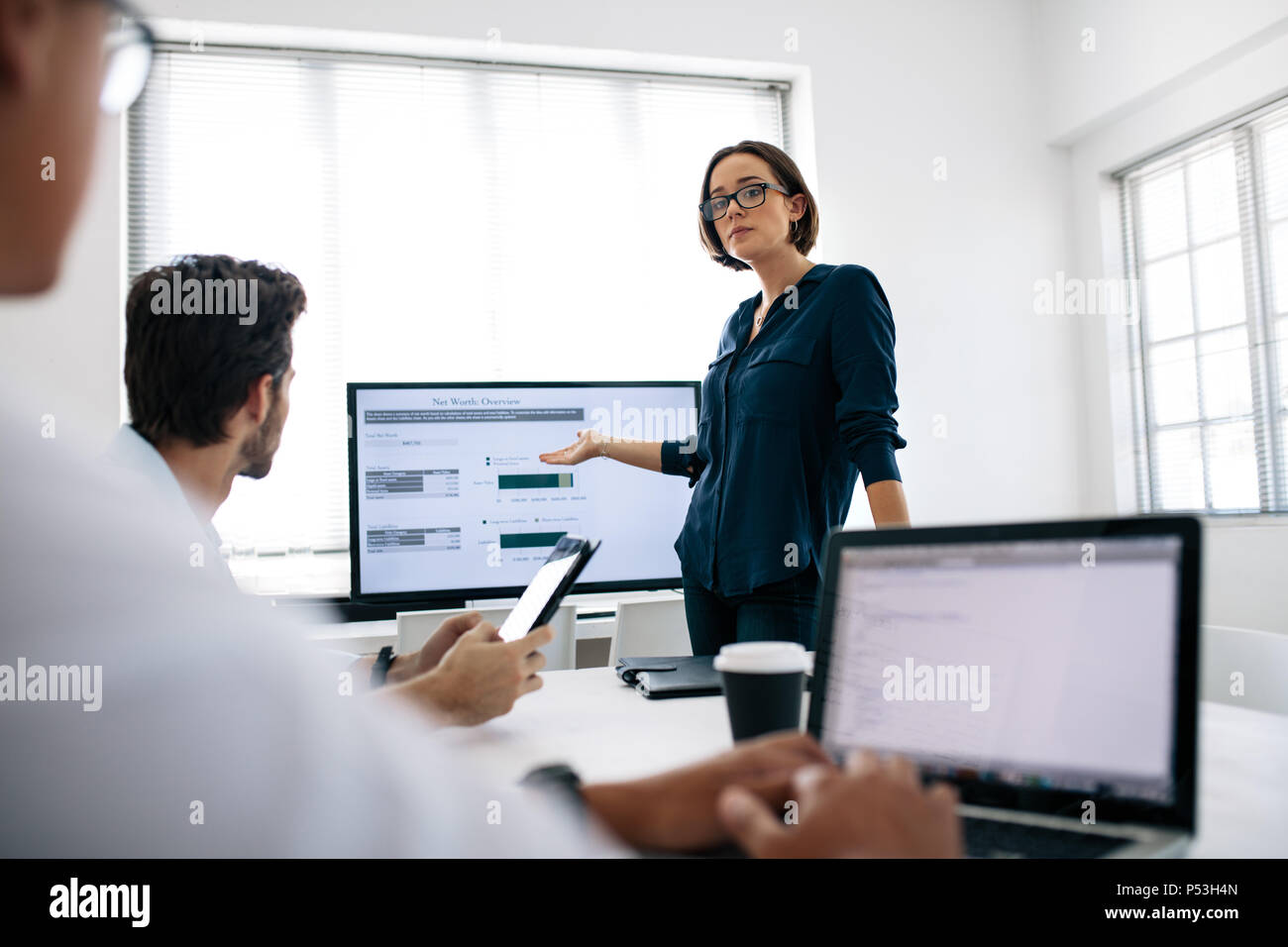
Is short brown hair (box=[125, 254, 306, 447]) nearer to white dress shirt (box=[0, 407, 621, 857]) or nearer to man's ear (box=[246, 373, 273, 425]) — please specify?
man's ear (box=[246, 373, 273, 425])

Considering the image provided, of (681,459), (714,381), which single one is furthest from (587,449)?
(714,381)

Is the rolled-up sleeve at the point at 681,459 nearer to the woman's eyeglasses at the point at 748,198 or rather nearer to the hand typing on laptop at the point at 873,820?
the woman's eyeglasses at the point at 748,198

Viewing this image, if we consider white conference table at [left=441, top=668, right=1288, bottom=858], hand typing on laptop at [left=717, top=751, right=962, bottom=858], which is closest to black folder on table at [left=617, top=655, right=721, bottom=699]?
white conference table at [left=441, top=668, right=1288, bottom=858]

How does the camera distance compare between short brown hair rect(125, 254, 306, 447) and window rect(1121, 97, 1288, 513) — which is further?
window rect(1121, 97, 1288, 513)

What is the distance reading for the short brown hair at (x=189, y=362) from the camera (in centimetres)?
84

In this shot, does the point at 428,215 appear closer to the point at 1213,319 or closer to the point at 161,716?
the point at 1213,319

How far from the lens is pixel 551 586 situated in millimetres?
1141

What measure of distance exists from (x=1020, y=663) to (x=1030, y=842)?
0.11m

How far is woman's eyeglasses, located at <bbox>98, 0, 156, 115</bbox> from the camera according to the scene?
0.34m

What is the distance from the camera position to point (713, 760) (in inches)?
21.4

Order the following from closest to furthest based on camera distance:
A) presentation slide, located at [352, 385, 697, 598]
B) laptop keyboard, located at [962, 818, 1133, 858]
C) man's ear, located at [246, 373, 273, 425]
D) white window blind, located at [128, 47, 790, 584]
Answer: laptop keyboard, located at [962, 818, 1133, 858] < man's ear, located at [246, 373, 273, 425] < presentation slide, located at [352, 385, 697, 598] < white window blind, located at [128, 47, 790, 584]

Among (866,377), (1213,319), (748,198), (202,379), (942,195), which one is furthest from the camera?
(942,195)

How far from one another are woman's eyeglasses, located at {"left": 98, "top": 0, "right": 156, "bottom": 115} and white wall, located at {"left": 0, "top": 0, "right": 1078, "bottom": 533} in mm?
2889

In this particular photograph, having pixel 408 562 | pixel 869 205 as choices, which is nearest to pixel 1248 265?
pixel 869 205
